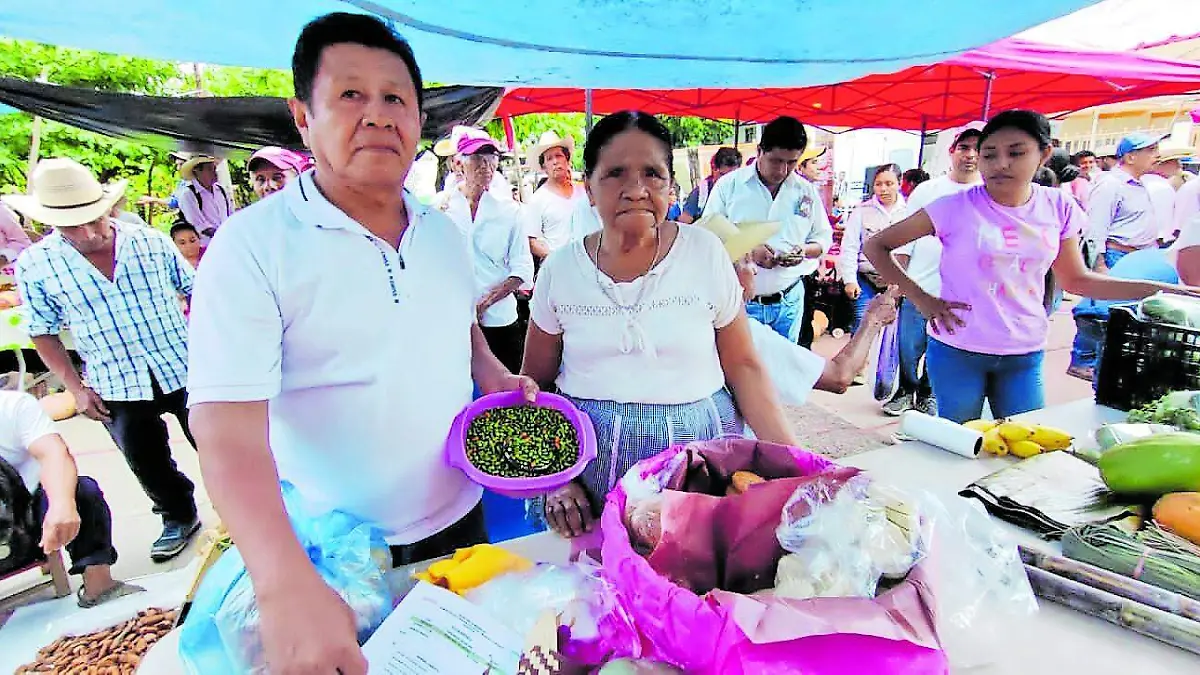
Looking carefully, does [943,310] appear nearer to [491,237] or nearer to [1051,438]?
[1051,438]

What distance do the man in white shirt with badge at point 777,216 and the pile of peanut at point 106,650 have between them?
3.17 m

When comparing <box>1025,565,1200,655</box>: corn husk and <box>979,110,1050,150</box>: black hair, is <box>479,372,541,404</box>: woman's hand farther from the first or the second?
<box>979,110,1050,150</box>: black hair

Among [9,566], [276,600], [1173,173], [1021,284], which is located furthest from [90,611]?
[1173,173]

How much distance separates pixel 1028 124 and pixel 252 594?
259 cm

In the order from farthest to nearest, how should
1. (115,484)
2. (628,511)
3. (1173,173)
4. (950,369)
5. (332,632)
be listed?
(1173,173)
(115,484)
(950,369)
(628,511)
(332,632)

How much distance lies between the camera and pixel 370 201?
3.98ft

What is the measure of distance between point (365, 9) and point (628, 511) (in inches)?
46.1

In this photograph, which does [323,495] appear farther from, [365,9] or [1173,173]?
[1173,173]

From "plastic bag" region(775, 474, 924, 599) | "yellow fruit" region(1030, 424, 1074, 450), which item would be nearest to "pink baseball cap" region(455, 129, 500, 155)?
"yellow fruit" region(1030, 424, 1074, 450)

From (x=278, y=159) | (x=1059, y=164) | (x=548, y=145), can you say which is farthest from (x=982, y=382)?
(x=1059, y=164)

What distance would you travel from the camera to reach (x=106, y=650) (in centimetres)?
182

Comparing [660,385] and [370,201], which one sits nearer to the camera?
[370,201]

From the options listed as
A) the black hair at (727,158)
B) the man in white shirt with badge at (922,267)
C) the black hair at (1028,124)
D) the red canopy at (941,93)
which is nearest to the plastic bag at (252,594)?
the black hair at (1028,124)

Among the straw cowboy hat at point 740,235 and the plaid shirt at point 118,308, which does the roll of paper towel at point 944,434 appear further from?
the plaid shirt at point 118,308
